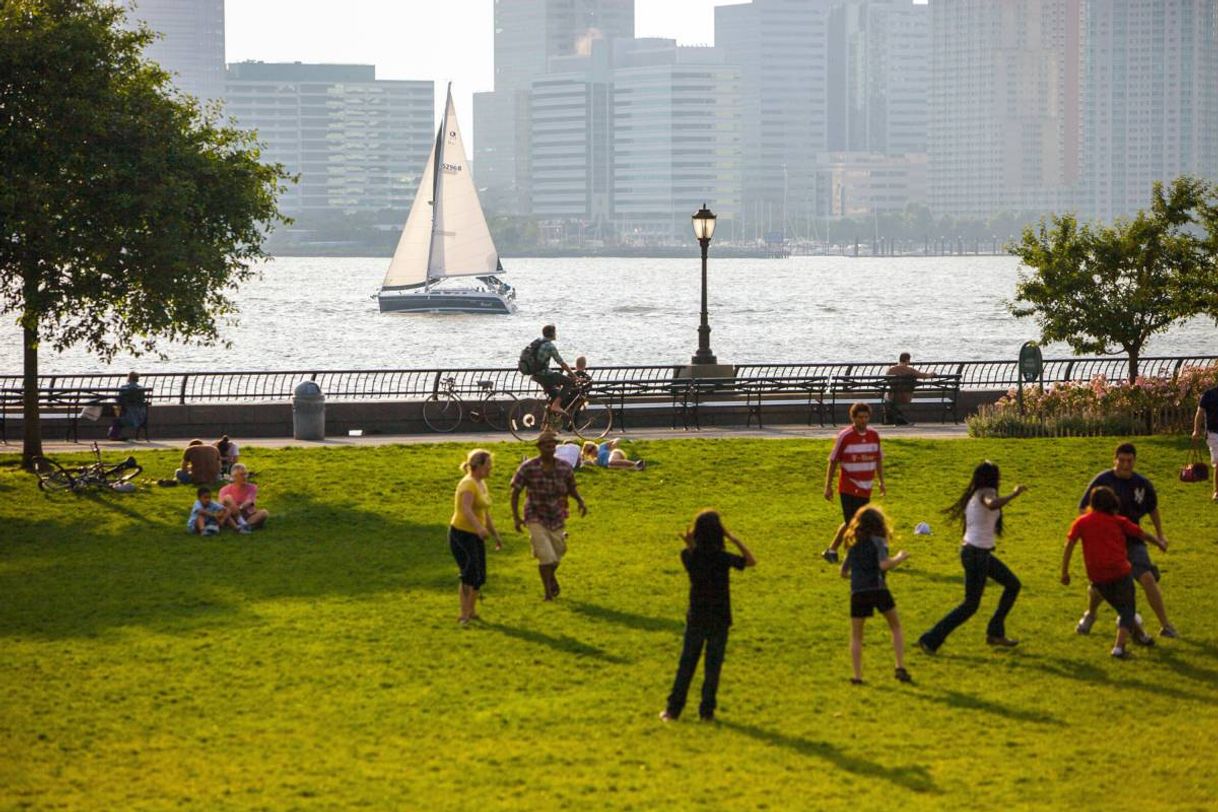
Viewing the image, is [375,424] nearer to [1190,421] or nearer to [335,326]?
[1190,421]

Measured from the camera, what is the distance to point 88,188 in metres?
25.5

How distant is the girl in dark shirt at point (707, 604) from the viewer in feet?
40.9

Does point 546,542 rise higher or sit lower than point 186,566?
higher

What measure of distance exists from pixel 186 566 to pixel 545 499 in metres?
4.86

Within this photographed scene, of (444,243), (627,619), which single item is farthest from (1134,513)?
(444,243)

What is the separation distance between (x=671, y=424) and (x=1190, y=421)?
8.62 meters

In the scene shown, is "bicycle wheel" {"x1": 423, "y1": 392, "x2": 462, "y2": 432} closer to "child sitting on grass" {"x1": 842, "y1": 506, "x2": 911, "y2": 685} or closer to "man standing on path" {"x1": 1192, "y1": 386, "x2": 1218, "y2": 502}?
"man standing on path" {"x1": 1192, "y1": 386, "x2": 1218, "y2": 502}

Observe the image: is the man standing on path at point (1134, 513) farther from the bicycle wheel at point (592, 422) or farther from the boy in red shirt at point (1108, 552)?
the bicycle wheel at point (592, 422)

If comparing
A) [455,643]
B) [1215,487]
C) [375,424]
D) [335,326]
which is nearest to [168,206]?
[375,424]

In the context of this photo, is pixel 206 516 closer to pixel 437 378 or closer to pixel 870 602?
pixel 437 378

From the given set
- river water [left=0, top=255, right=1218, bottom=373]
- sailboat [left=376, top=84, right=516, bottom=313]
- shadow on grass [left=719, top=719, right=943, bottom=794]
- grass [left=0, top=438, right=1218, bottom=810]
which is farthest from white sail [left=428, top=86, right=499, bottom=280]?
shadow on grass [left=719, top=719, right=943, bottom=794]

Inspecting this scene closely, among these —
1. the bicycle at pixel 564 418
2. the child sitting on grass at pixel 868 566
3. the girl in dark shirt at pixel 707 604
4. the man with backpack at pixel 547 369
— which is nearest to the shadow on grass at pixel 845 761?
the girl in dark shirt at pixel 707 604

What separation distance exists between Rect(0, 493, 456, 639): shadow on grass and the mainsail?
77723mm

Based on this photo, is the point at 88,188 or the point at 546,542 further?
the point at 88,188
